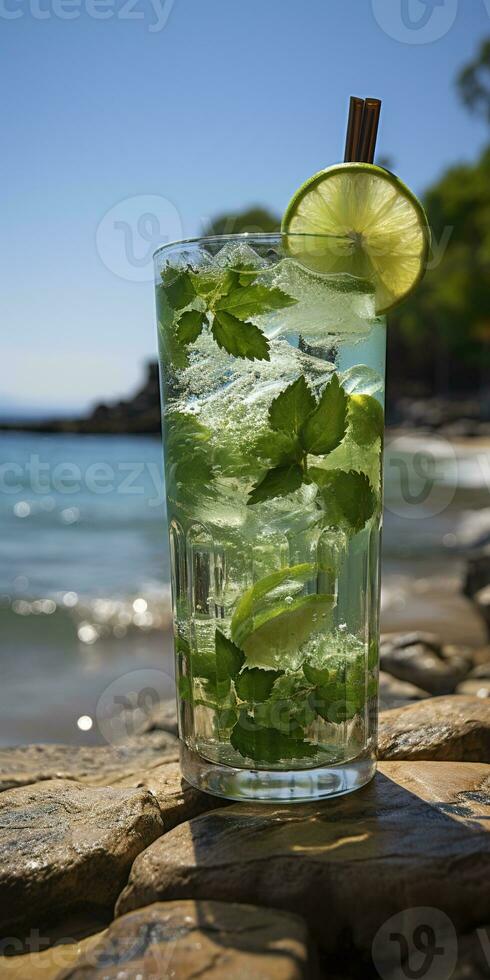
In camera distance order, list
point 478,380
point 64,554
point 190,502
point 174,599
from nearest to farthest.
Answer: point 190,502, point 174,599, point 64,554, point 478,380

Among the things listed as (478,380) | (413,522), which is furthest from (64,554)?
(478,380)

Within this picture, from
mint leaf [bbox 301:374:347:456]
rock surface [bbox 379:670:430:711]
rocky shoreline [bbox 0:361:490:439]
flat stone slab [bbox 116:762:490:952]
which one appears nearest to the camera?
flat stone slab [bbox 116:762:490:952]

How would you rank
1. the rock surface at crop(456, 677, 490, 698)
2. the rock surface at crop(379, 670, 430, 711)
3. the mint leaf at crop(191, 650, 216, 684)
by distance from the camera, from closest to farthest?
the mint leaf at crop(191, 650, 216, 684) → the rock surface at crop(379, 670, 430, 711) → the rock surface at crop(456, 677, 490, 698)

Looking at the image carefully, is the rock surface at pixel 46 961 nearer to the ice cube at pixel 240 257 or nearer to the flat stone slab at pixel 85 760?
the flat stone slab at pixel 85 760

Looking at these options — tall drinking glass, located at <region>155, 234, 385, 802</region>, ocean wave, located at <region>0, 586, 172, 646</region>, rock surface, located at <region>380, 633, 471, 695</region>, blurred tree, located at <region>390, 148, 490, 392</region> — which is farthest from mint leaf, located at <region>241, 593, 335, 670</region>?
blurred tree, located at <region>390, 148, 490, 392</region>

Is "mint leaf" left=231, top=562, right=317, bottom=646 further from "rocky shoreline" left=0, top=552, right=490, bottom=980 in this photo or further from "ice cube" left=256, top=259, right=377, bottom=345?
"ice cube" left=256, top=259, right=377, bottom=345

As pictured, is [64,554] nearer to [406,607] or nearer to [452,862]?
[406,607]
